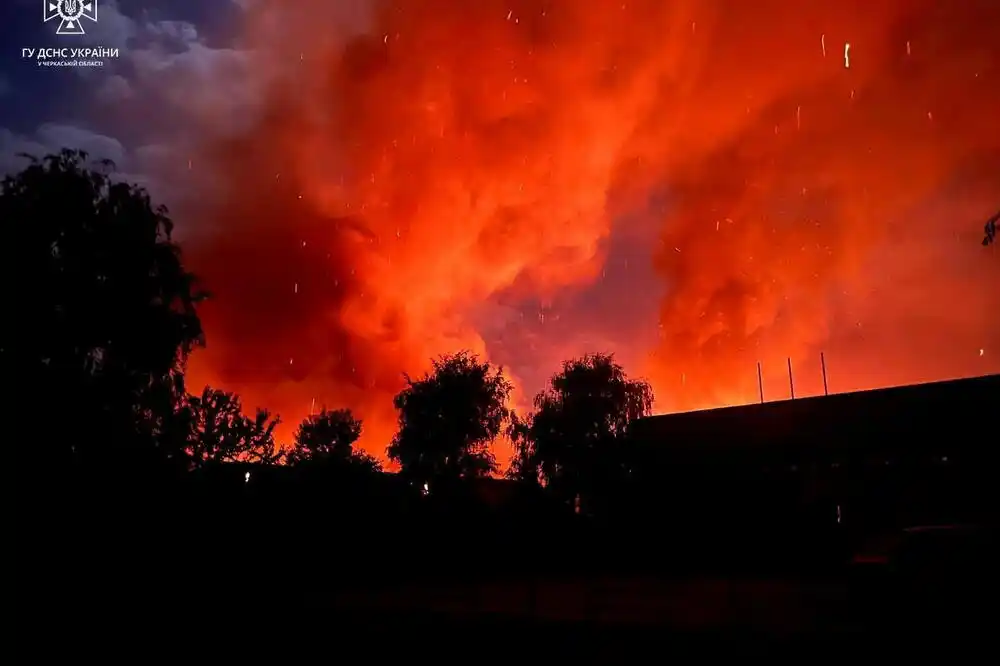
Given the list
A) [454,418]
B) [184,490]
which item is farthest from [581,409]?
[184,490]

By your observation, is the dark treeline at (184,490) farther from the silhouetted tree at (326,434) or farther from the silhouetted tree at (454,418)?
the silhouetted tree at (326,434)

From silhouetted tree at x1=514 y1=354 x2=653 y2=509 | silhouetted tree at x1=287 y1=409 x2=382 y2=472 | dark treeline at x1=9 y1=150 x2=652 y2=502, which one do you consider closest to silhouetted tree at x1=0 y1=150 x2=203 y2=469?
dark treeline at x1=9 y1=150 x2=652 y2=502

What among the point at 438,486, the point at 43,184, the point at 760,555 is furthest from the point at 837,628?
the point at 43,184

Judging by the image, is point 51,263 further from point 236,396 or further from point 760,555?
point 760,555

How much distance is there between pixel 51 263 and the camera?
21.3m

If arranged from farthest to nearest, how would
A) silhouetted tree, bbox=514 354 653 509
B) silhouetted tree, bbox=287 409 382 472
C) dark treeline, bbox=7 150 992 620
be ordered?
1. silhouetted tree, bbox=287 409 382 472
2. silhouetted tree, bbox=514 354 653 509
3. dark treeline, bbox=7 150 992 620

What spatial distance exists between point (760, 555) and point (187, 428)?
71.9 ft

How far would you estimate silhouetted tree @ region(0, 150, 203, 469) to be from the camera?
61.7ft

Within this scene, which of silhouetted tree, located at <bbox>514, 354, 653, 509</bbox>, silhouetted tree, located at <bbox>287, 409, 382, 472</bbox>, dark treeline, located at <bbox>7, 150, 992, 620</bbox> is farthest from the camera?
silhouetted tree, located at <bbox>287, 409, 382, 472</bbox>

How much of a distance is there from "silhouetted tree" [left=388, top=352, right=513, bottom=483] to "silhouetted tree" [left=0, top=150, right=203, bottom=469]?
104 feet

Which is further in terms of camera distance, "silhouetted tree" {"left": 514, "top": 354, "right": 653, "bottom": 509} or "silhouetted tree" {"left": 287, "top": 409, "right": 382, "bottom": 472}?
"silhouetted tree" {"left": 287, "top": 409, "right": 382, "bottom": 472}

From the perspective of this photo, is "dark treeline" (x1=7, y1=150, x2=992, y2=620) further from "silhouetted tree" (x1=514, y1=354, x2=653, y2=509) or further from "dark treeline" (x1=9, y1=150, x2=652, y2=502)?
"silhouetted tree" (x1=514, y1=354, x2=653, y2=509)

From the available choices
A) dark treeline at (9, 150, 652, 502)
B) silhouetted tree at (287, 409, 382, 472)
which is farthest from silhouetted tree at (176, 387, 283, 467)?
silhouetted tree at (287, 409, 382, 472)

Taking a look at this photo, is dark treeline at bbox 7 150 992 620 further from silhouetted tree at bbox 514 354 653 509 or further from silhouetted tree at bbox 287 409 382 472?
silhouetted tree at bbox 287 409 382 472
